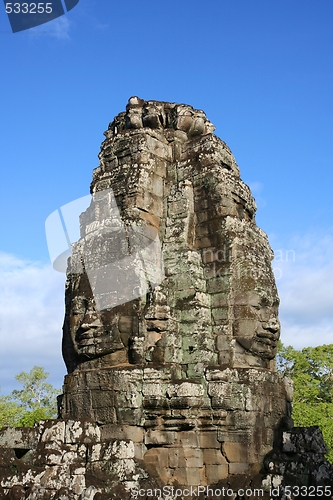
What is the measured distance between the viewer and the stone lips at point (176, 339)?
8648 mm

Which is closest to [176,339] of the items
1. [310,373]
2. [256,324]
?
[256,324]

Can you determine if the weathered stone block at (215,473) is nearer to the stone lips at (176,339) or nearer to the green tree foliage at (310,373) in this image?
the stone lips at (176,339)

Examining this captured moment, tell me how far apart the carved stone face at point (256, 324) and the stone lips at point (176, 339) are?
2 centimetres

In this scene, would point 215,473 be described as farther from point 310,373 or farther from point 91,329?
point 310,373

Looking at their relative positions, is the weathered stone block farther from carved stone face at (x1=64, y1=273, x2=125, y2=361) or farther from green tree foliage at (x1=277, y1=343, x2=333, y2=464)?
green tree foliage at (x1=277, y1=343, x2=333, y2=464)

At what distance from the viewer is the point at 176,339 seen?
9.78m

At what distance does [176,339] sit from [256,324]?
4.47ft

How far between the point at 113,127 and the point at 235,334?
515 cm

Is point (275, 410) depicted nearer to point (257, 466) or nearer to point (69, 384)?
point (257, 466)

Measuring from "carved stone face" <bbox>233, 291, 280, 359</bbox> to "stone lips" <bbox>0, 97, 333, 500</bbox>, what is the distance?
0.02 metres

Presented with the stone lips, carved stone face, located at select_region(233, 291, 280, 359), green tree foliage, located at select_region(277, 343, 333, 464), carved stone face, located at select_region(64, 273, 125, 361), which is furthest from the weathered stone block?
green tree foliage, located at select_region(277, 343, 333, 464)

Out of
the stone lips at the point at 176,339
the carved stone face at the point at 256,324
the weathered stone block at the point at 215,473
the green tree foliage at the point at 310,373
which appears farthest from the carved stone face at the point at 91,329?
the green tree foliage at the point at 310,373

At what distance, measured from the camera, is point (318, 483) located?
26.8 ft

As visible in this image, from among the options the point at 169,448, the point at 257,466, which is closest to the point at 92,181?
the point at 169,448
